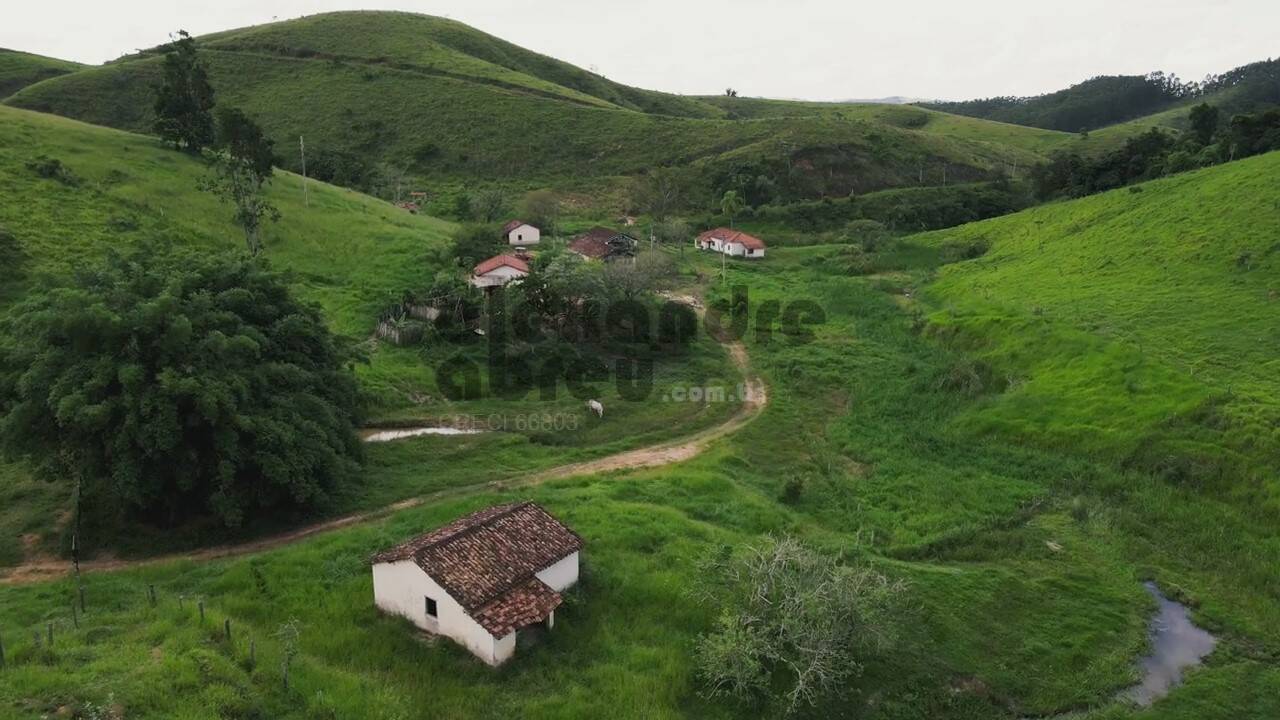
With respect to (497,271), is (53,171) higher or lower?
higher

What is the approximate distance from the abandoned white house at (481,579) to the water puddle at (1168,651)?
42.1ft

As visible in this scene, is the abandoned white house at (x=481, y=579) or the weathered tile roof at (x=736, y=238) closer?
the abandoned white house at (x=481, y=579)

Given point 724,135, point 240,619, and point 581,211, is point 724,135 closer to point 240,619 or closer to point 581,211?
point 581,211

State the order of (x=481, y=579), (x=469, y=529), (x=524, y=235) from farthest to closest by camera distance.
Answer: (x=524, y=235) < (x=469, y=529) < (x=481, y=579)

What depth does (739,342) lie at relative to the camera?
145ft

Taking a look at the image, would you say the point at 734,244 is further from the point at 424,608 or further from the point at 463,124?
the point at 424,608

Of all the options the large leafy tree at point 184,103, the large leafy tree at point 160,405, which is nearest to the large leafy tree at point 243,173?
the large leafy tree at point 184,103

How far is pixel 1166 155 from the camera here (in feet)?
209

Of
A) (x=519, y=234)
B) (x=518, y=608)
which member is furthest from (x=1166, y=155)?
(x=518, y=608)

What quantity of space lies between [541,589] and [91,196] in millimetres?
40063

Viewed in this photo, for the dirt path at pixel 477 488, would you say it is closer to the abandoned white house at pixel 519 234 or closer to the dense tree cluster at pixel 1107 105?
the abandoned white house at pixel 519 234

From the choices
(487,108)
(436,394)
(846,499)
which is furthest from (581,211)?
(846,499)

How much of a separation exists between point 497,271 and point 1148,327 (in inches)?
1324

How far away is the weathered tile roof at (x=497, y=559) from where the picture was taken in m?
17.0
